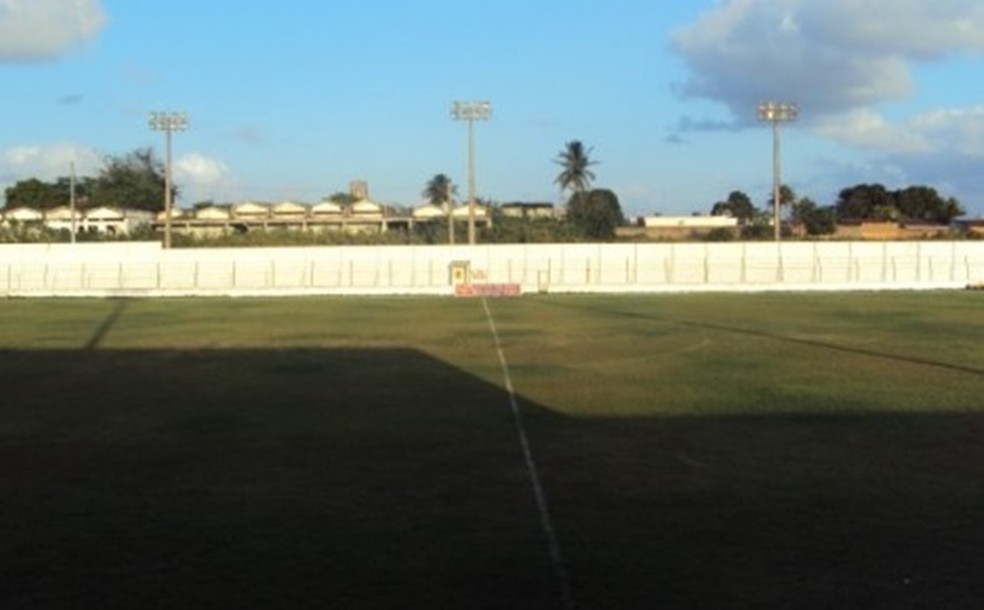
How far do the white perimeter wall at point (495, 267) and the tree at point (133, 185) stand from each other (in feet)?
208

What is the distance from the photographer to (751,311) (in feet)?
160

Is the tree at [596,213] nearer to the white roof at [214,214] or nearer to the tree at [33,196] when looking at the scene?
the white roof at [214,214]

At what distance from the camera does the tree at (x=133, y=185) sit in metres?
138

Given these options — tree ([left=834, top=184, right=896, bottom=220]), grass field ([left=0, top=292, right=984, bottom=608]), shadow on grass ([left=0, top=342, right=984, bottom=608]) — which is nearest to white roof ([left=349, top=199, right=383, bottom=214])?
tree ([left=834, top=184, right=896, bottom=220])

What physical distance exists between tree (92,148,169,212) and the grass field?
112191mm

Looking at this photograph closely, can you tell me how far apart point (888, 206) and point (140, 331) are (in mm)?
131733

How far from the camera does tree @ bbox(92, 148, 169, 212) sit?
13750 cm

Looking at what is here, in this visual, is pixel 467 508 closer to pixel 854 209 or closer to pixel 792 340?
pixel 792 340

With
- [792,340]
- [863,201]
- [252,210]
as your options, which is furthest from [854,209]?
[792,340]

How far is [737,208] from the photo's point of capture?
156375 millimetres

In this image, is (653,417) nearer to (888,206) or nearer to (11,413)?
(11,413)

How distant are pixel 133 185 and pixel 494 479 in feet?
441

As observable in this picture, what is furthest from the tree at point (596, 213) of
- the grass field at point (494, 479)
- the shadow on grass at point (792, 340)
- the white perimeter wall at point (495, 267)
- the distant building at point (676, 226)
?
the grass field at point (494, 479)

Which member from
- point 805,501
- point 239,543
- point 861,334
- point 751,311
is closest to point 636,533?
point 805,501
